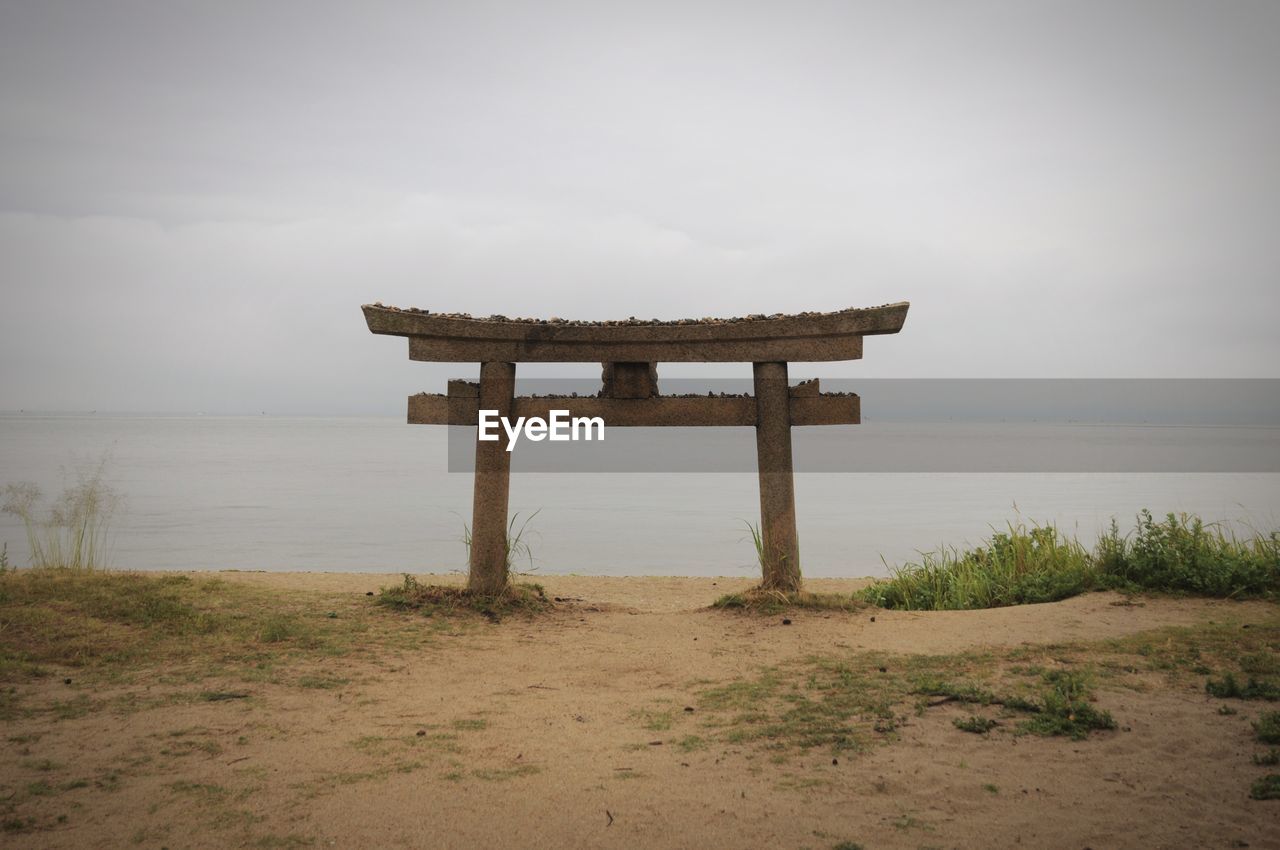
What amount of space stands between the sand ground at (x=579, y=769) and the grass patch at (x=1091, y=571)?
1033 mm

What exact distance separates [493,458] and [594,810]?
4.80 meters

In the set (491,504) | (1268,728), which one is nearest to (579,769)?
(1268,728)

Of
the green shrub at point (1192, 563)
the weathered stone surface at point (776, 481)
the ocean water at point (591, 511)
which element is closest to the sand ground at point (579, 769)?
the green shrub at point (1192, 563)

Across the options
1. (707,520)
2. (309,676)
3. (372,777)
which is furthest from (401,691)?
(707,520)

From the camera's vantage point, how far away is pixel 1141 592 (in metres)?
6.97

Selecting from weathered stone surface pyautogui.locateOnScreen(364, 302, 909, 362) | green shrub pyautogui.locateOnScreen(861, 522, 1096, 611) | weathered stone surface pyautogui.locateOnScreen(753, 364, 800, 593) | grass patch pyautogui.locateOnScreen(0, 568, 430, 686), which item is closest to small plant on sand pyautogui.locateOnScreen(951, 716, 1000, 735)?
weathered stone surface pyautogui.locateOnScreen(753, 364, 800, 593)

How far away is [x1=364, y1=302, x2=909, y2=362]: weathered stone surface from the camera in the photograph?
7742mm

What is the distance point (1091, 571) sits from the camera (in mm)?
7516

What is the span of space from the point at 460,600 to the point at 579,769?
405 centimetres

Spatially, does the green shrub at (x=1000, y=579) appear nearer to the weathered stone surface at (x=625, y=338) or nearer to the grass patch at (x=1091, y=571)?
the grass patch at (x=1091, y=571)

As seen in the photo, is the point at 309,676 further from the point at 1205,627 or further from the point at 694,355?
the point at 1205,627

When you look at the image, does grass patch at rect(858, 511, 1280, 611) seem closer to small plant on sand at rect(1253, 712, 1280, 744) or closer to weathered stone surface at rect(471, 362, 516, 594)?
small plant on sand at rect(1253, 712, 1280, 744)

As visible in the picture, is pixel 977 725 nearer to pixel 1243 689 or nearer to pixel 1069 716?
pixel 1069 716

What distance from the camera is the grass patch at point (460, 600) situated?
25.0 feet
